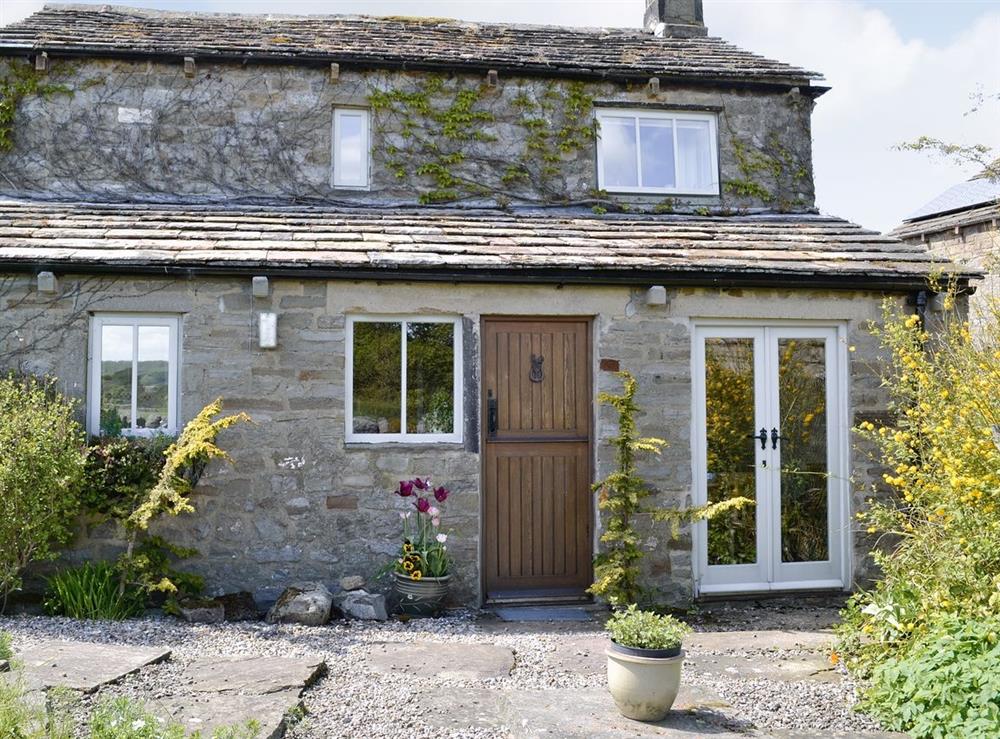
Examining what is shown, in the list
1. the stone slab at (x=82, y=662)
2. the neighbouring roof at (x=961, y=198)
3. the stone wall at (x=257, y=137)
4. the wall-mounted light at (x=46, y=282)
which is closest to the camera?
the stone slab at (x=82, y=662)

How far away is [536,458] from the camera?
28.3 ft

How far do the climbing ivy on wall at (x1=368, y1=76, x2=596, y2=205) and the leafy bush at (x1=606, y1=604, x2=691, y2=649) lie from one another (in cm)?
621

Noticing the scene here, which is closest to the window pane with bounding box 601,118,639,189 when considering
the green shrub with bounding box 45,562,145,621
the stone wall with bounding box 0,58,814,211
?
the stone wall with bounding box 0,58,814,211

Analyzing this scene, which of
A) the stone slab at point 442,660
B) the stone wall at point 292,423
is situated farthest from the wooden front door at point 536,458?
the stone slab at point 442,660

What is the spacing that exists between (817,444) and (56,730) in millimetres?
6790

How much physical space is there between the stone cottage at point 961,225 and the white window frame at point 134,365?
1182cm

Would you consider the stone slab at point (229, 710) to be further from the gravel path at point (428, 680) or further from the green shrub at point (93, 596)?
the green shrub at point (93, 596)

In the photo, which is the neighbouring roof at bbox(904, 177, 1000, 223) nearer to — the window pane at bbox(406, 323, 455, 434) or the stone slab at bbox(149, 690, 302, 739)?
the window pane at bbox(406, 323, 455, 434)

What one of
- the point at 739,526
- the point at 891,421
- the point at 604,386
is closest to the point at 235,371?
the point at 604,386

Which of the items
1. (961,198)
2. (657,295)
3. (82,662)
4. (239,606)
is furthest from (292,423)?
(961,198)

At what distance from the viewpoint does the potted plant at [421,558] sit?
7941mm

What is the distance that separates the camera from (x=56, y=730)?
14.0ft

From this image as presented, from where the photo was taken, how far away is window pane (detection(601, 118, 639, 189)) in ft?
35.5

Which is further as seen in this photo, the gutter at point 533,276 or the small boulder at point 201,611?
the gutter at point 533,276
